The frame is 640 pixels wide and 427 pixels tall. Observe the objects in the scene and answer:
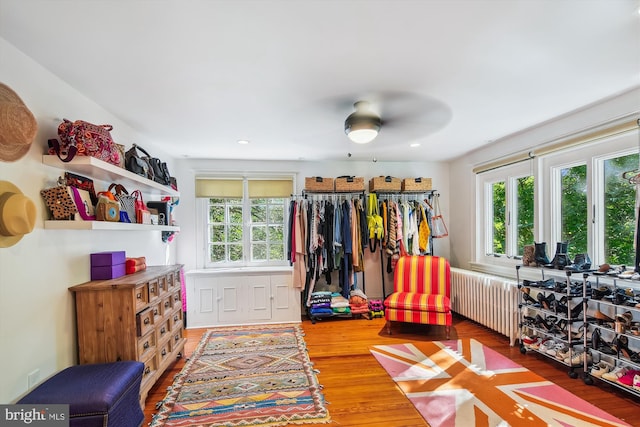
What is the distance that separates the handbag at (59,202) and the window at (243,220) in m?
2.48

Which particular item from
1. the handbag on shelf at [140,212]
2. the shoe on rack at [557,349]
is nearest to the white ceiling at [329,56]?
the handbag on shelf at [140,212]

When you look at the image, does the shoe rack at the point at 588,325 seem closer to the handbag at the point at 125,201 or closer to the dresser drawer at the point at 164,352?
the dresser drawer at the point at 164,352

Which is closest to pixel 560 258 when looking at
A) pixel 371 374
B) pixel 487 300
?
pixel 487 300

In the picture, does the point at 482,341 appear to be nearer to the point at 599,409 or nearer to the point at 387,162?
the point at 599,409

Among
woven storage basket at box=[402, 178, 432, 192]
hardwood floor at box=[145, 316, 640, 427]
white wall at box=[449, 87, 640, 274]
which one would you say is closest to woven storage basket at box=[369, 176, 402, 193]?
woven storage basket at box=[402, 178, 432, 192]

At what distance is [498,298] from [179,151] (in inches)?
166

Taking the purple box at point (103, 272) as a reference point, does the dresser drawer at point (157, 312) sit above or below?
below

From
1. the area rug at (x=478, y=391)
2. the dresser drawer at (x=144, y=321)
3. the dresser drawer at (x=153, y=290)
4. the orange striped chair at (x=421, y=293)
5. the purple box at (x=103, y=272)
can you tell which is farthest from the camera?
the orange striped chair at (x=421, y=293)

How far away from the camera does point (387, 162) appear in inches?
187

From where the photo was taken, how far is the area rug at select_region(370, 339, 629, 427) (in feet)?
6.48

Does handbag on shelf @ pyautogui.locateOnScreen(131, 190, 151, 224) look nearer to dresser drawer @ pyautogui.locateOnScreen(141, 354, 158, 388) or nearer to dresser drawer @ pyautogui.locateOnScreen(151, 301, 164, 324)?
dresser drawer @ pyautogui.locateOnScreen(151, 301, 164, 324)

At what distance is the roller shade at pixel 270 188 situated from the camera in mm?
4473

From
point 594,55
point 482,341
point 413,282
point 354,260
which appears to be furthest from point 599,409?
point 354,260

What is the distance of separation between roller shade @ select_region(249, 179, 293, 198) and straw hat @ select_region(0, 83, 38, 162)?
284cm
